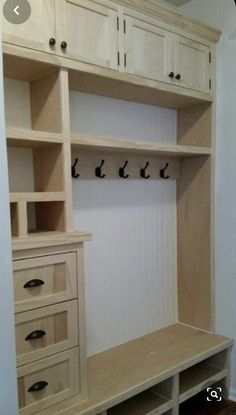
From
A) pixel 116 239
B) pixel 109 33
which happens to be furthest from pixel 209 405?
pixel 109 33

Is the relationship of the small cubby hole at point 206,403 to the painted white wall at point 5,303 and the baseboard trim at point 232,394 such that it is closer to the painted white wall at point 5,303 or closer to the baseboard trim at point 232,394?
the baseboard trim at point 232,394

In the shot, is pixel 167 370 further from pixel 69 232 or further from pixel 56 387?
pixel 69 232

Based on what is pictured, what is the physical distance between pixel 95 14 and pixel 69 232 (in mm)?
1032

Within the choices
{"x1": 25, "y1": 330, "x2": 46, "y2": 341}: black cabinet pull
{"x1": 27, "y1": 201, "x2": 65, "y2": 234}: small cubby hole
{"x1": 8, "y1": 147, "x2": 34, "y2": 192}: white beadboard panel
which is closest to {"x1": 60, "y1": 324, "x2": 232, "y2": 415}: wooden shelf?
{"x1": 25, "y1": 330, "x2": 46, "y2": 341}: black cabinet pull

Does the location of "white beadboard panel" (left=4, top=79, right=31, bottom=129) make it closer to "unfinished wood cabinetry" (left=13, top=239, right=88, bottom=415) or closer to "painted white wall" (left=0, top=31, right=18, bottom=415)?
"unfinished wood cabinetry" (left=13, top=239, right=88, bottom=415)

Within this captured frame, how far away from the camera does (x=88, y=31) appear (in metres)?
1.61

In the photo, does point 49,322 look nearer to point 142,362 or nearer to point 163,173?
point 142,362

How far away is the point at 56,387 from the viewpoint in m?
A: 1.48

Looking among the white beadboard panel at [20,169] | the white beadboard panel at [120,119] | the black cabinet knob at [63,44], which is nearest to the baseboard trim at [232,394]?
the white beadboard panel at [120,119]

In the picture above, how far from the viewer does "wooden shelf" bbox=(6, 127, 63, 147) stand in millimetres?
1368

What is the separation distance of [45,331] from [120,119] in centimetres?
132

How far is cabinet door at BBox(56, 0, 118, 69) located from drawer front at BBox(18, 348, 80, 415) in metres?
1.34

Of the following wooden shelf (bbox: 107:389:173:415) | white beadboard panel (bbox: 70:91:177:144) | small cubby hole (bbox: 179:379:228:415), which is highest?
white beadboard panel (bbox: 70:91:177:144)

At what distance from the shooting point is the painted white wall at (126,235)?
79.7 inches
